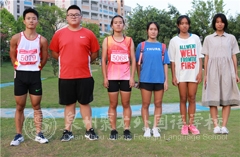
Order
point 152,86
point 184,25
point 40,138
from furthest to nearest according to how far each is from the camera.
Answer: point 184,25 → point 152,86 → point 40,138

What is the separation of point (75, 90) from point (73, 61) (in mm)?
459

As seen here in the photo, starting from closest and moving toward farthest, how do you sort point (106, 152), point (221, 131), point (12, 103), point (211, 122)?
point (106, 152)
point (221, 131)
point (211, 122)
point (12, 103)

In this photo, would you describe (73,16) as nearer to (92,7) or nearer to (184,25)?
(184,25)

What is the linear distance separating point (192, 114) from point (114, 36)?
185 cm

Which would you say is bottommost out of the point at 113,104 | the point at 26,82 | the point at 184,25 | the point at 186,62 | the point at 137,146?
the point at 137,146

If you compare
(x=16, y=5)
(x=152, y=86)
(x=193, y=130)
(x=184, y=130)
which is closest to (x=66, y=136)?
(x=152, y=86)

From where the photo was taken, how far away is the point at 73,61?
3.91 meters

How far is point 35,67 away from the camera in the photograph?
3.99 meters

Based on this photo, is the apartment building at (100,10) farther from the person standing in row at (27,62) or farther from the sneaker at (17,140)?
the sneaker at (17,140)

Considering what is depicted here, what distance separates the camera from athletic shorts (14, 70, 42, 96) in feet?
12.9

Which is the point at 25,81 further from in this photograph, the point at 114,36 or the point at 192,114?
the point at 192,114

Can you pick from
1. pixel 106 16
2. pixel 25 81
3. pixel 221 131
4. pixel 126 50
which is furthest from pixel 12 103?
pixel 106 16

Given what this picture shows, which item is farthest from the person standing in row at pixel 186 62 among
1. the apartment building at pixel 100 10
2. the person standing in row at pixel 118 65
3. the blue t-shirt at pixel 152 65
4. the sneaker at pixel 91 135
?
the apartment building at pixel 100 10

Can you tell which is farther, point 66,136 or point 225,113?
point 225,113
